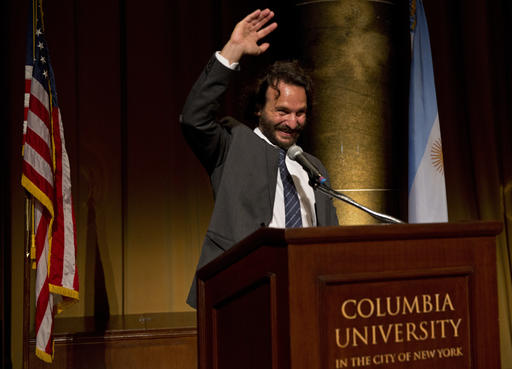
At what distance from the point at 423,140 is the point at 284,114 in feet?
5.95

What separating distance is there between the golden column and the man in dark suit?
125 cm

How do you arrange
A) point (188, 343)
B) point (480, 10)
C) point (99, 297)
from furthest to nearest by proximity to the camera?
point (480, 10)
point (99, 297)
point (188, 343)

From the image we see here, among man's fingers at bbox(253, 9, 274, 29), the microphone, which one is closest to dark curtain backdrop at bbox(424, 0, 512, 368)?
man's fingers at bbox(253, 9, 274, 29)

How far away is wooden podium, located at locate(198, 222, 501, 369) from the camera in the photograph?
50.7 inches

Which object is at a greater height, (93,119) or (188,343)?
(93,119)

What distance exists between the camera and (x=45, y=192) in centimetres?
298

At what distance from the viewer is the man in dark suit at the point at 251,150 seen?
206 cm

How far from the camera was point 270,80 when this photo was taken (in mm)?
2395

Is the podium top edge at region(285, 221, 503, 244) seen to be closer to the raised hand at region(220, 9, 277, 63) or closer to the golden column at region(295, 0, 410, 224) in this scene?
the raised hand at region(220, 9, 277, 63)

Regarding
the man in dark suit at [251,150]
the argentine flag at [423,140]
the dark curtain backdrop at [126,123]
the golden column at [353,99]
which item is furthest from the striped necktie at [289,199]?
the dark curtain backdrop at [126,123]

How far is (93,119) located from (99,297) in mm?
1150

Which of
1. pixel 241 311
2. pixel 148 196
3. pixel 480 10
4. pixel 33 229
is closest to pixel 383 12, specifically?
pixel 480 10

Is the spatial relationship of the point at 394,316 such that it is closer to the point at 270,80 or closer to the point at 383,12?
the point at 270,80

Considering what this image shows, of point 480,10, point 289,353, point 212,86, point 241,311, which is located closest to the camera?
point 289,353
